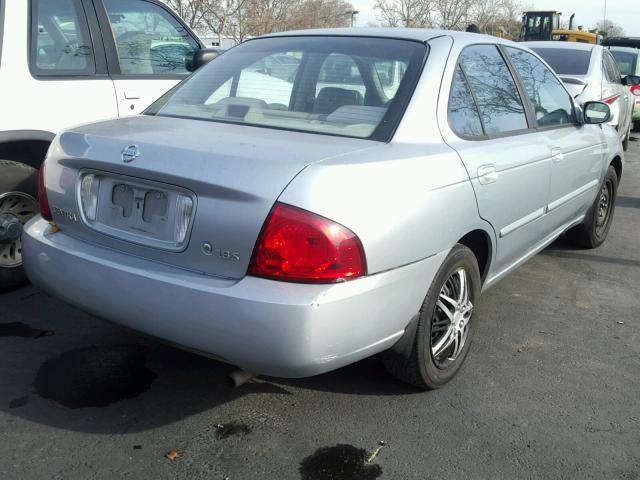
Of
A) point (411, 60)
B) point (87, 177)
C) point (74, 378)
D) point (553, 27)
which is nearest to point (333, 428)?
point (74, 378)

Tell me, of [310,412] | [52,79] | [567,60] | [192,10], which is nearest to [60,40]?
[52,79]

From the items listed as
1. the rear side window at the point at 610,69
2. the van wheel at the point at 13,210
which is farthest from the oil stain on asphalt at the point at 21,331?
the rear side window at the point at 610,69

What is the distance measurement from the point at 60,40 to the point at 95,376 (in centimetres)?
223

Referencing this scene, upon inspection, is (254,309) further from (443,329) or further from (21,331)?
(21,331)

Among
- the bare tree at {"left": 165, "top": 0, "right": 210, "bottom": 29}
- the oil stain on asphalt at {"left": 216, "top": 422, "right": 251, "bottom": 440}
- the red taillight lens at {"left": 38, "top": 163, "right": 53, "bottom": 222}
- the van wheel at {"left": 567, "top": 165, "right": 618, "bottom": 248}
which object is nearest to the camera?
the oil stain on asphalt at {"left": 216, "top": 422, "right": 251, "bottom": 440}

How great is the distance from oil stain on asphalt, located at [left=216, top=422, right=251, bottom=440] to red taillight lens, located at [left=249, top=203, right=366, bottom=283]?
31.8 inches

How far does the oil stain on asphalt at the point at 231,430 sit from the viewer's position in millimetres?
2901

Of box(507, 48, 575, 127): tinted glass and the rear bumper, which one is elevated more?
box(507, 48, 575, 127): tinted glass

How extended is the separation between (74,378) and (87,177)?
3.31 feet

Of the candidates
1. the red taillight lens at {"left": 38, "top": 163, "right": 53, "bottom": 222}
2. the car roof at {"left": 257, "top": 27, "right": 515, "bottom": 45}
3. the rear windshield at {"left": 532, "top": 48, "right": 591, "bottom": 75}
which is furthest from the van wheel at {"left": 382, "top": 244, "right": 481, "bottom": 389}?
the rear windshield at {"left": 532, "top": 48, "right": 591, "bottom": 75}

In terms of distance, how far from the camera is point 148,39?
5082 millimetres

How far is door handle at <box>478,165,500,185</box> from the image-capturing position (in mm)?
3228

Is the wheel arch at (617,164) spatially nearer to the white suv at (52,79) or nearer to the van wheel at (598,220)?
the van wheel at (598,220)

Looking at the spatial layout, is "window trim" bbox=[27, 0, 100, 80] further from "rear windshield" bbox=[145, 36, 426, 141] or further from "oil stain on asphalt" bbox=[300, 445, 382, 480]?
"oil stain on asphalt" bbox=[300, 445, 382, 480]
